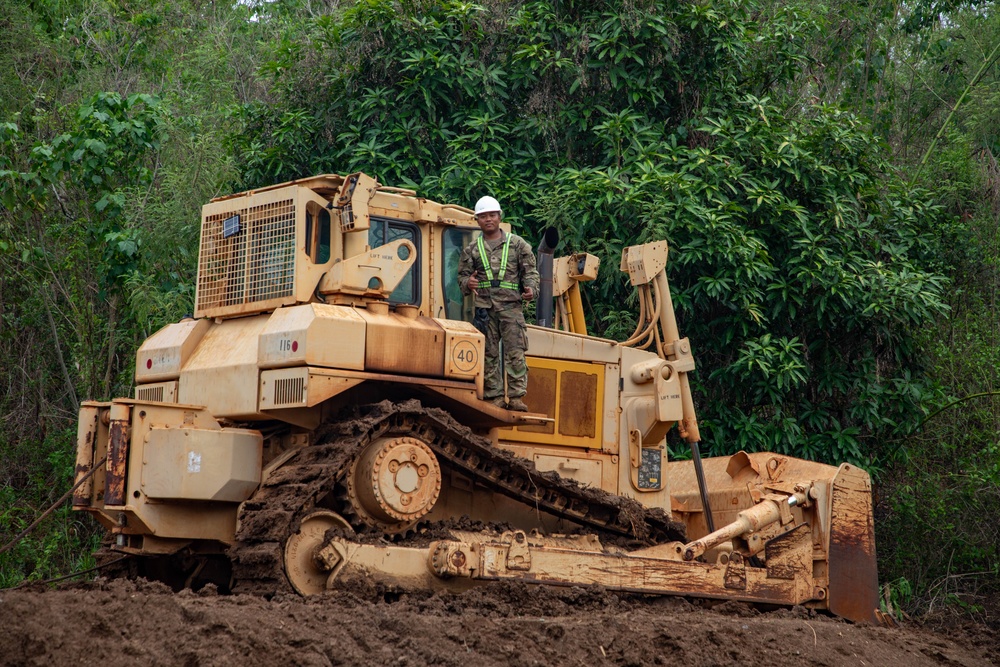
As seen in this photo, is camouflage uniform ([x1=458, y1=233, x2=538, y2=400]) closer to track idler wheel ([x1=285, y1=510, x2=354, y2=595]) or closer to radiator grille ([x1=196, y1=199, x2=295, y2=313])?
radiator grille ([x1=196, y1=199, x2=295, y2=313])

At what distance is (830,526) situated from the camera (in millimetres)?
10617

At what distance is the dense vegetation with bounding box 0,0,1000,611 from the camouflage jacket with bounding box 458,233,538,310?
12.9 ft

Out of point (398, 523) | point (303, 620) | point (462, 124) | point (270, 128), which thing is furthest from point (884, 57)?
point (303, 620)

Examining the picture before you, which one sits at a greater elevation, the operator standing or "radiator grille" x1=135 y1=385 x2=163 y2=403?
the operator standing

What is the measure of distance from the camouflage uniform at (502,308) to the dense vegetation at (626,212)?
3.99 meters

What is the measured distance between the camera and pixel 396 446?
8.36 meters

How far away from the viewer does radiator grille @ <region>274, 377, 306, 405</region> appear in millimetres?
8188

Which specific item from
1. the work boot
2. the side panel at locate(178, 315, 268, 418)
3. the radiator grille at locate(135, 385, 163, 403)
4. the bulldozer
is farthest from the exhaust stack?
the radiator grille at locate(135, 385, 163, 403)

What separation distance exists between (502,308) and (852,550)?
12.6ft

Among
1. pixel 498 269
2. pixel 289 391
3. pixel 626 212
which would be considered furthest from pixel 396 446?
pixel 626 212

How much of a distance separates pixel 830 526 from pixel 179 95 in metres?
11.5

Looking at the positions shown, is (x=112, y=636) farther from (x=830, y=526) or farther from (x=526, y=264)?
(x=830, y=526)

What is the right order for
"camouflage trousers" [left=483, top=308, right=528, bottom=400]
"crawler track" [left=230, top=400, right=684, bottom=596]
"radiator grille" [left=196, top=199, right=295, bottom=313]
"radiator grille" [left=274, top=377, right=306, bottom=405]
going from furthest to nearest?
"camouflage trousers" [left=483, top=308, right=528, bottom=400]
"radiator grille" [left=196, top=199, right=295, bottom=313]
"radiator grille" [left=274, top=377, right=306, bottom=405]
"crawler track" [left=230, top=400, right=684, bottom=596]

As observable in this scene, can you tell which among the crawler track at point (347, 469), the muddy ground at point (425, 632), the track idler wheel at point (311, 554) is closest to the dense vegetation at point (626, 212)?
the crawler track at point (347, 469)
